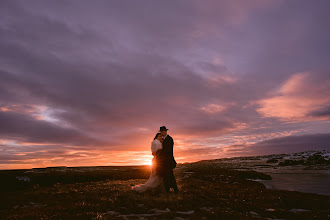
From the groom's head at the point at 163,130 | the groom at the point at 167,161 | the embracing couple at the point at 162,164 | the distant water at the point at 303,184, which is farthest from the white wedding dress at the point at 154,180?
the distant water at the point at 303,184

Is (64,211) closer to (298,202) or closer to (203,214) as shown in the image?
(203,214)

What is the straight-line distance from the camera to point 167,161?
14.8 metres

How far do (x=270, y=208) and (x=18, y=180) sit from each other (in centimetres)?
2352

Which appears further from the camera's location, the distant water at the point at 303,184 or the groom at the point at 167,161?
the distant water at the point at 303,184

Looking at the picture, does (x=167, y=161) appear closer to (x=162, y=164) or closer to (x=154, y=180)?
(x=162, y=164)

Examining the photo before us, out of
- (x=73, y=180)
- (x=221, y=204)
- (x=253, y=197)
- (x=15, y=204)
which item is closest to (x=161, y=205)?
(x=221, y=204)

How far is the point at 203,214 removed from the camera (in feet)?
31.1

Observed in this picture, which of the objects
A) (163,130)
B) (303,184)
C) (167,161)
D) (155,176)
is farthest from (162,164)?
(303,184)

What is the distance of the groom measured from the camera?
14.6m

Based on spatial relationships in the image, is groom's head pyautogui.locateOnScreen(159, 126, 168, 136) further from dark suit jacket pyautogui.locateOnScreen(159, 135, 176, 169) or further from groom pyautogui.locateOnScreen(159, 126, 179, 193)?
dark suit jacket pyautogui.locateOnScreen(159, 135, 176, 169)

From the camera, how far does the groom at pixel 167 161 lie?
14.6 meters

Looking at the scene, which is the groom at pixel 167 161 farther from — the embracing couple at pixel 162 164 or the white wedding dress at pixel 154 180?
the white wedding dress at pixel 154 180

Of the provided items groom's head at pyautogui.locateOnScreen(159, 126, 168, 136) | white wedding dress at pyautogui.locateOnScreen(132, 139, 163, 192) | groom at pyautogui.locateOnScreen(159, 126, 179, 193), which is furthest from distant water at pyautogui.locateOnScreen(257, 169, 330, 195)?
groom's head at pyautogui.locateOnScreen(159, 126, 168, 136)

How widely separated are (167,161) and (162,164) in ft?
1.34
